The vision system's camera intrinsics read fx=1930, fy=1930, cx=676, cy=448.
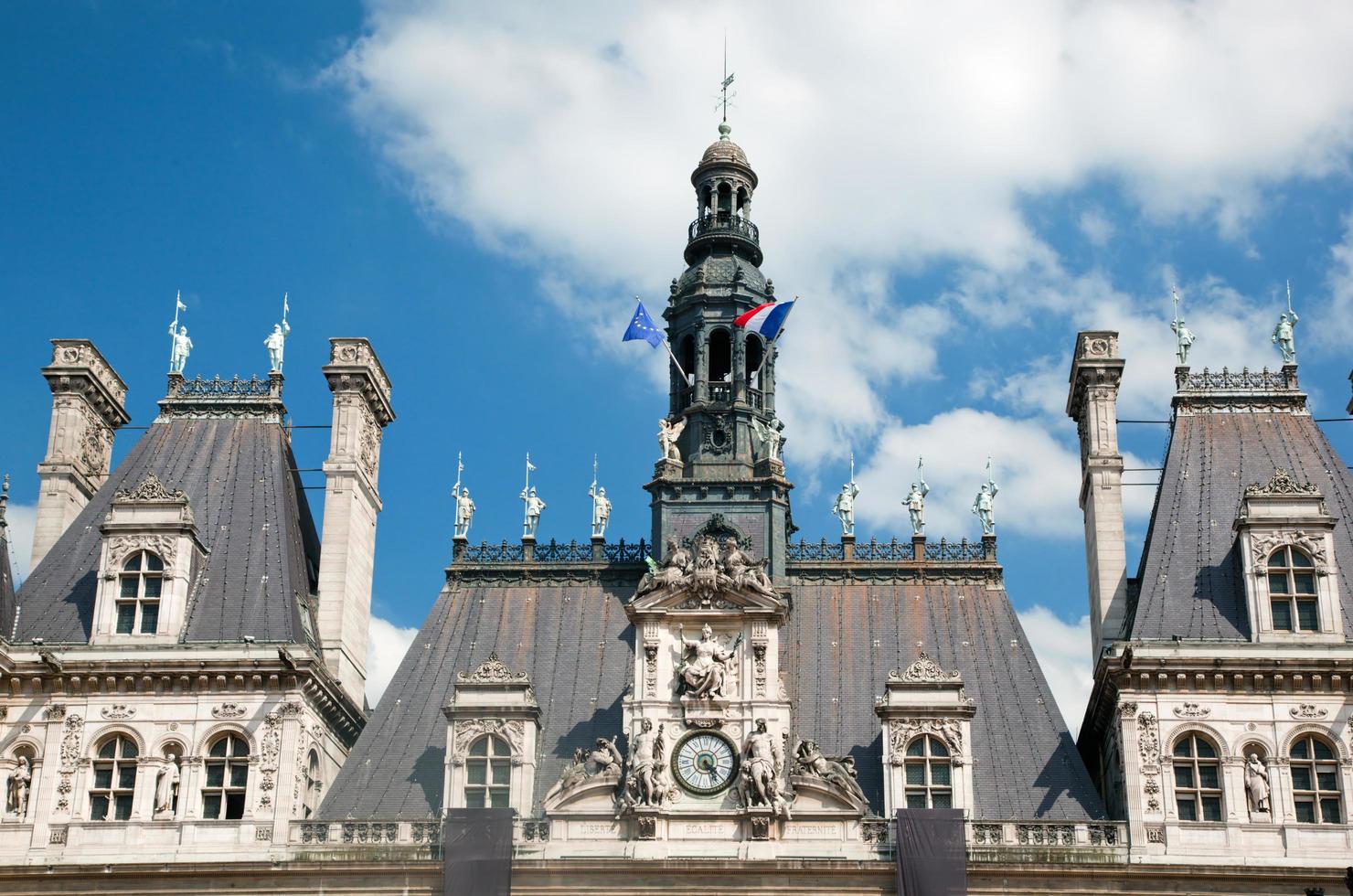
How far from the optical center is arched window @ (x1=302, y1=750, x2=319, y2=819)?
56.3m

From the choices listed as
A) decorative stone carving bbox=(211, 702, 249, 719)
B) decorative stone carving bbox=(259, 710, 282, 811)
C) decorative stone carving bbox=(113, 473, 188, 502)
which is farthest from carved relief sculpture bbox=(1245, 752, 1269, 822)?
decorative stone carving bbox=(113, 473, 188, 502)

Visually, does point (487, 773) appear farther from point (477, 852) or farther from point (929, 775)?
point (929, 775)

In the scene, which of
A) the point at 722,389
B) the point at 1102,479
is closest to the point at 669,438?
the point at 722,389

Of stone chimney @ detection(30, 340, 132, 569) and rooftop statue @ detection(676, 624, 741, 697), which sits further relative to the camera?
stone chimney @ detection(30, 340, 132, 569)

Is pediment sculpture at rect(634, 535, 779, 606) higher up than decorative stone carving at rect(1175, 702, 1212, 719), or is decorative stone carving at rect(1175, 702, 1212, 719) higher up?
pediment sculpture at rect(634, 535, 779, 606)

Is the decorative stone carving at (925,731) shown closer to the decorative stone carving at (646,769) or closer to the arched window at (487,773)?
the decorative stone carving at (646,769)

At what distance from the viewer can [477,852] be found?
53188 millimetres

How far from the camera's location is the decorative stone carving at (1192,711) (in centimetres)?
5388

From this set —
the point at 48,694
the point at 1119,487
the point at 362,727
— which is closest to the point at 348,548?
the point at 362,727

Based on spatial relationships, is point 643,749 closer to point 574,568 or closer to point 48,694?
point 574,568

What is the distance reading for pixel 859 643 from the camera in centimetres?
5944

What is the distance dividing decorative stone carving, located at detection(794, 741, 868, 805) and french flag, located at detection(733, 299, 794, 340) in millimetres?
15254

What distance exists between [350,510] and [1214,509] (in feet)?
89.2

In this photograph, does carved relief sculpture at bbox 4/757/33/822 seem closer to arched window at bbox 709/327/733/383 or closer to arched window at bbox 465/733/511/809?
arched window at bbox 465/733/511/809
